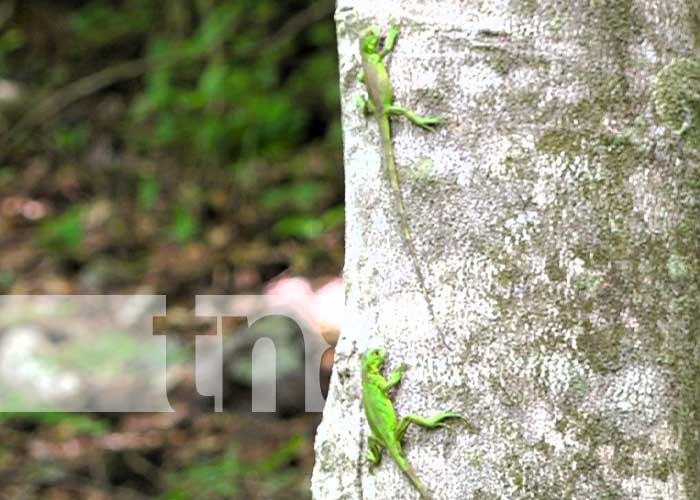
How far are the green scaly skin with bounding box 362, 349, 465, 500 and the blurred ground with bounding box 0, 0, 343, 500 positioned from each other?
3.90m

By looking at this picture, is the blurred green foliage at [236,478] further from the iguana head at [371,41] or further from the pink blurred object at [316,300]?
the iguana head at [371,41]

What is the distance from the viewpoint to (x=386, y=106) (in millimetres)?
1601

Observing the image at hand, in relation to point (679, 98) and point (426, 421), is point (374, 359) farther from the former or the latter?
point (679, 98)

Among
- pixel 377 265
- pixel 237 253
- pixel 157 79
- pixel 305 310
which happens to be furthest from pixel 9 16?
pixel 377 265

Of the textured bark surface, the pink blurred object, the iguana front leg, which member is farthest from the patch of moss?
the pink blurred object

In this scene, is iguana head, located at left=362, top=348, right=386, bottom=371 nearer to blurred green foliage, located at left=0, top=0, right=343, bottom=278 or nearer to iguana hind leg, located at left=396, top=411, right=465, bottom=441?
iguana hind leg, located at left=396, top=411, right=465, bottom=441

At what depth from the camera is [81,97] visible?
8.78 meters

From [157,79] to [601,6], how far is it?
276 inches

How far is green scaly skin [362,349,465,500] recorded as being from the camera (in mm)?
1577

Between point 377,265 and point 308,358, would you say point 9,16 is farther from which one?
point 377,265

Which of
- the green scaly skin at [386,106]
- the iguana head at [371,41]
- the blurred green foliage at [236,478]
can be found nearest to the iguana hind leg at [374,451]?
the green scaly skin at [386,106]

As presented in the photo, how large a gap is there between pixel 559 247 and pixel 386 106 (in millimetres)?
316

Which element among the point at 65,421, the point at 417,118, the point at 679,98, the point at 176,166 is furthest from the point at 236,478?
the point at 176,166

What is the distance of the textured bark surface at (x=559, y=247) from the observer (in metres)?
1.51
